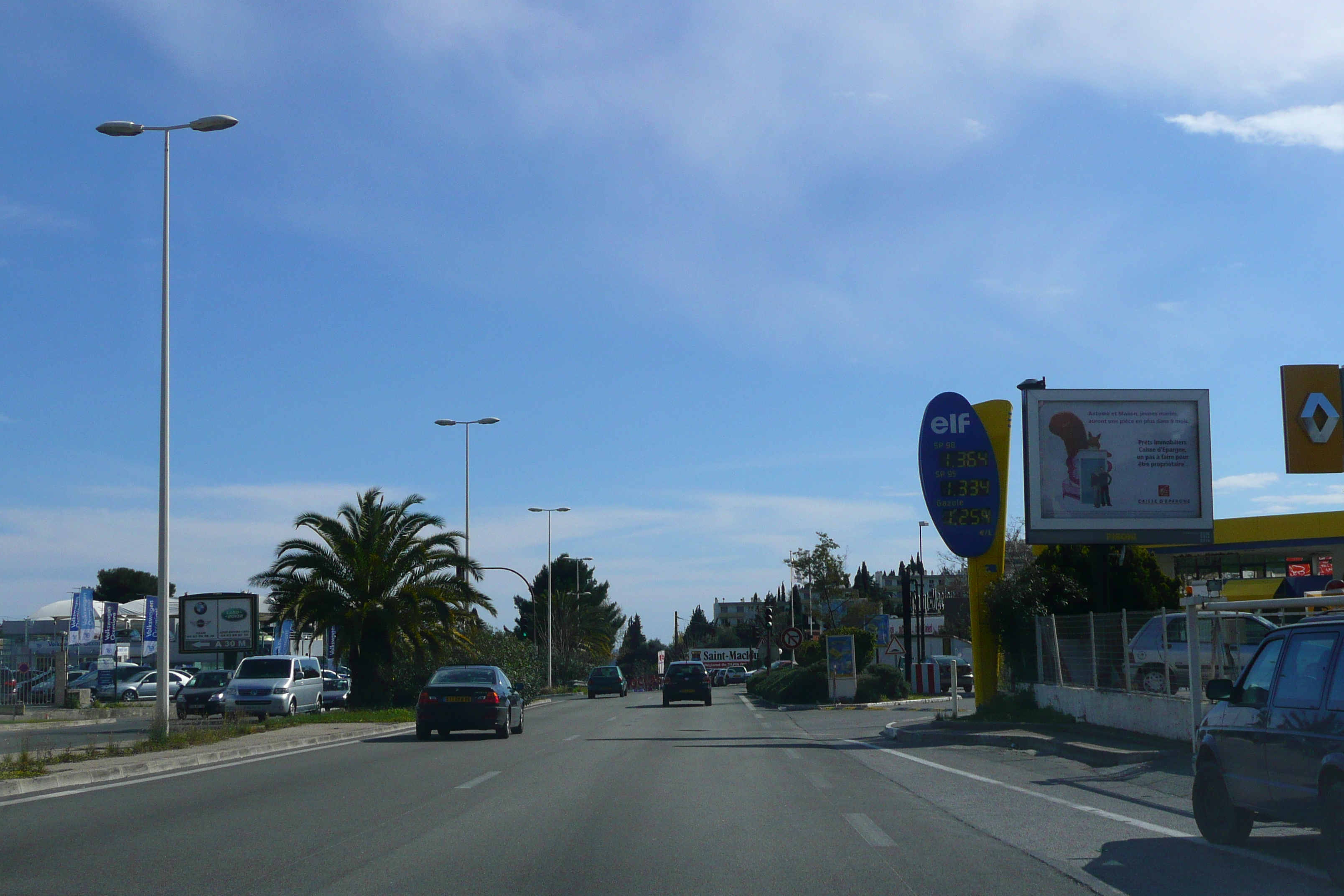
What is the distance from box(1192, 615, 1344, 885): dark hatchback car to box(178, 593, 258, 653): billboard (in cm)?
3480

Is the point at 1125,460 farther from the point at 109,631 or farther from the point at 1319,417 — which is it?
the point at 109,631

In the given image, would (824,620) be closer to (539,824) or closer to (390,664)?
(390,664)

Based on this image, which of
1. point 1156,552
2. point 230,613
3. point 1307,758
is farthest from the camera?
point 1156,552

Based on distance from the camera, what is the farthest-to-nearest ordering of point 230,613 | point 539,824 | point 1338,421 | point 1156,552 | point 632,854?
point 1156,552, point 230,613, point 1338,421, point 539,824, point 632,854

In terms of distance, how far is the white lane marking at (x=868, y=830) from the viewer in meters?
9.09

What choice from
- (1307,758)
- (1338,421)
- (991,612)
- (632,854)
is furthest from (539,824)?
(991,612)

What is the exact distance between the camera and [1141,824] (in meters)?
9.97

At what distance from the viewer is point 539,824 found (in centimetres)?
1026

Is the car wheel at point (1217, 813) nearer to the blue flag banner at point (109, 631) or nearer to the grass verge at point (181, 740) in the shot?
the grass verge at point (181, 740)

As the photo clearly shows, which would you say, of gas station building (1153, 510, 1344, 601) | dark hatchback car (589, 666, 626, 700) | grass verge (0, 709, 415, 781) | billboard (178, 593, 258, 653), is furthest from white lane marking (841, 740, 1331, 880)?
dark hatchback car (589, 666, 626, 700)

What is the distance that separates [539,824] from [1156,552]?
50818 mm

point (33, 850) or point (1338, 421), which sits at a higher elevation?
point (1338, 421)

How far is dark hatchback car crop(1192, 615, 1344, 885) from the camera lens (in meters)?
7.16

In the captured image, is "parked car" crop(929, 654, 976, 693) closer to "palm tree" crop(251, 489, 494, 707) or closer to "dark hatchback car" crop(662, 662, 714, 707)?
"dark hatchback car" crop(662, 662, 714, 707)
